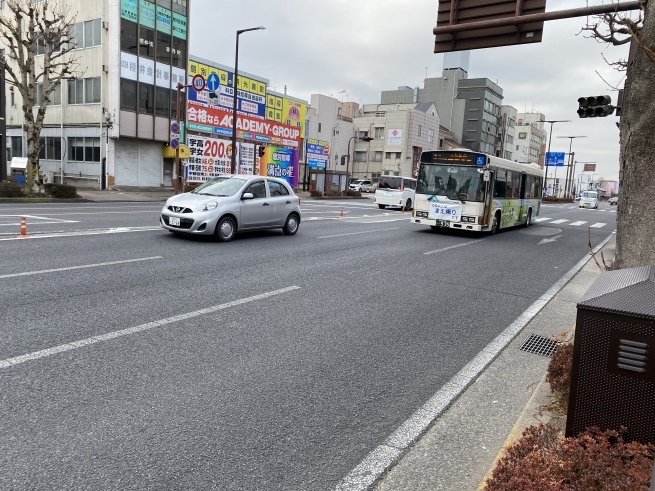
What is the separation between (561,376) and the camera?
12.3 ft

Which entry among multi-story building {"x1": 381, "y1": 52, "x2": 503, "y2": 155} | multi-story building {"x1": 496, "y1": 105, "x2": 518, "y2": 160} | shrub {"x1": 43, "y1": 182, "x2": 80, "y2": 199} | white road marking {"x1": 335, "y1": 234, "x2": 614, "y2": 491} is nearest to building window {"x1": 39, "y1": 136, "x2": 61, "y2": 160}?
shrub {"x1": 43, "y1": 182, "x2": 80, "y2": 199}

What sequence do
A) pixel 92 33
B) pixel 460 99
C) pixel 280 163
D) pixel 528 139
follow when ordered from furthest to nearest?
pixel 528 139, pixel 460 99, pixel 280 163, pixel 92 33

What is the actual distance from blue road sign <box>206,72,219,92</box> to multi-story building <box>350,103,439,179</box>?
115 feet

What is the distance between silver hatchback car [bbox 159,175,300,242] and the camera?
1131cm

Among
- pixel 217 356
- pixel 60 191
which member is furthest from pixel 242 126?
pixel 217 356

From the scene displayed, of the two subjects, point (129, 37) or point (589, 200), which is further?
point (589, 200)

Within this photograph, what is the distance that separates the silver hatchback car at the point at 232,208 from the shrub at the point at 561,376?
28.8 feet

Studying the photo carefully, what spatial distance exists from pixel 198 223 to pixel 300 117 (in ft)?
132

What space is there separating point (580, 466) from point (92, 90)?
37.5 m

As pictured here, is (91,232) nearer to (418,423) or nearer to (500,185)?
(418,423)

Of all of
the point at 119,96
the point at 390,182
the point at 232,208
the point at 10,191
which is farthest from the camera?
the point at 390,182

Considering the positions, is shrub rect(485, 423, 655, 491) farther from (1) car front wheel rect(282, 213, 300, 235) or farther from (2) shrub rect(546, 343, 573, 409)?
(1) car front wheel rect(282, 213, 300, 235)

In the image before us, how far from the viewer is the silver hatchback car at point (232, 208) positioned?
11312mm

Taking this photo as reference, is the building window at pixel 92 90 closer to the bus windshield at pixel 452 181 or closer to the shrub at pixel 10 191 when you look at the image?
the shrub at pixel 10 191
